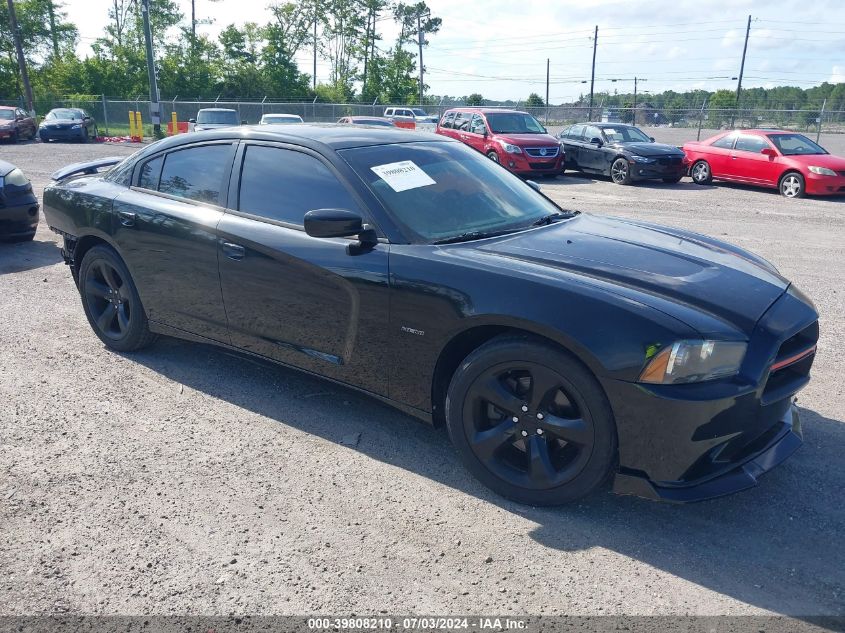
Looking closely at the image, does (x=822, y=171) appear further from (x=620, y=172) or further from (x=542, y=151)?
(x=542, y=151)

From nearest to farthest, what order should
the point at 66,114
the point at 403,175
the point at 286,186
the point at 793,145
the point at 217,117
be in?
the point at 403,175
the point at 286,186
the point at 793,145
the point at 217,117
the point at 66,114

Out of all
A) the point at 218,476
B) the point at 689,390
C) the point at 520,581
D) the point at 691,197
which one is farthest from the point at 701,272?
the point at 691,197

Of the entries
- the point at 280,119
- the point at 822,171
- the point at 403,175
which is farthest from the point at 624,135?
the point at 403,175

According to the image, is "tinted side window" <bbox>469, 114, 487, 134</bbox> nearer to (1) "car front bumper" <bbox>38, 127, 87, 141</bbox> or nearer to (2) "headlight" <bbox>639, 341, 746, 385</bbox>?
(2) "headlight" <bbox>639, 341, 746, 385</bbox>

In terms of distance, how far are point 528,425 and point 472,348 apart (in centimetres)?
47

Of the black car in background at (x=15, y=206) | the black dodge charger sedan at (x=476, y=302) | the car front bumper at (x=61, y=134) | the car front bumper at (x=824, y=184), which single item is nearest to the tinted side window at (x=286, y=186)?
the black dodge charger sedan at (x=476, y=302)

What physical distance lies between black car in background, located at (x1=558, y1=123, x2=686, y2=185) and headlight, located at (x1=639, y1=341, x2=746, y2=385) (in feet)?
48.3

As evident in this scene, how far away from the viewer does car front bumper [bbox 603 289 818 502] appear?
8.89 feet

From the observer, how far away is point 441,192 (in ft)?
12.7

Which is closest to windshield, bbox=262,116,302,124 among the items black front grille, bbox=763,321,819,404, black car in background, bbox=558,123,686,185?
black car in background, bbox=558,123,686,185

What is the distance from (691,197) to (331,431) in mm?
12755

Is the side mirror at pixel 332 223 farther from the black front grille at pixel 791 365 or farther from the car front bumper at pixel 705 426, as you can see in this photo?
the black front grille at pixel 791 365

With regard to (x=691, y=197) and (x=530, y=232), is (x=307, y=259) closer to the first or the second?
(x=530, y=232)

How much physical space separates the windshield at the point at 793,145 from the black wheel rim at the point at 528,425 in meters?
14.6
